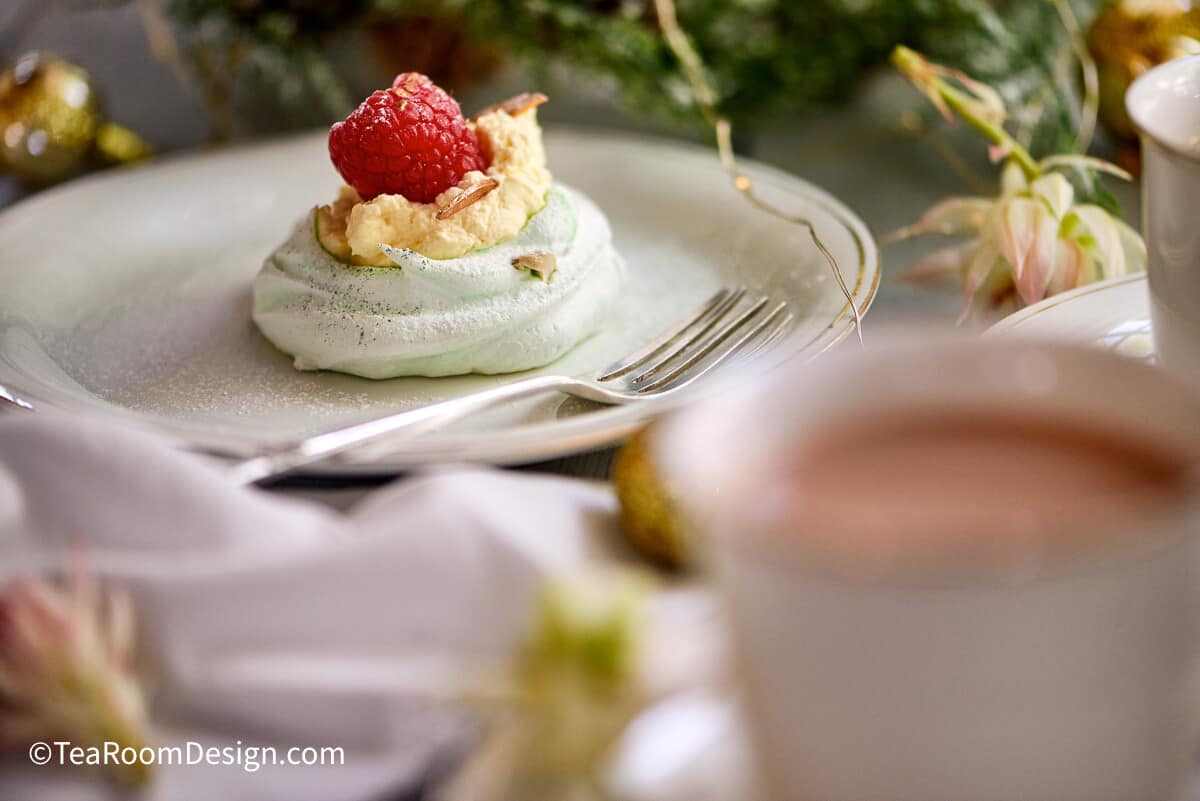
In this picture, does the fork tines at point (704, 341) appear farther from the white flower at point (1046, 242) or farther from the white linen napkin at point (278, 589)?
the white linen napkin at point (278, 589)

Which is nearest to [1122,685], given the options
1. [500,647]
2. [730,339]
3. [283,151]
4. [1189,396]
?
[1189,396]

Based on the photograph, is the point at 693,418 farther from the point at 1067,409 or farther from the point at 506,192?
the point at 506,192

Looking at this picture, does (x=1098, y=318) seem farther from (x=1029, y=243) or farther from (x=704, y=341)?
(x=704, y=341)

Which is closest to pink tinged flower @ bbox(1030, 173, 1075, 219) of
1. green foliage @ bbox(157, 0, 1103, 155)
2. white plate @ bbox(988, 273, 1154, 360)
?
white plate @ bbox(988, 273, 1154, 360)

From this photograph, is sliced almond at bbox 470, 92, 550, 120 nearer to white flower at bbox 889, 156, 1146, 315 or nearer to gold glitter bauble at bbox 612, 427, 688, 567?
white flower at bbox 889, 156, 1146, 315

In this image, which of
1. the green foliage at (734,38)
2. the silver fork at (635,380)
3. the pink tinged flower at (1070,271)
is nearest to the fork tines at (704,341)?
the silver fork at (635,380)
